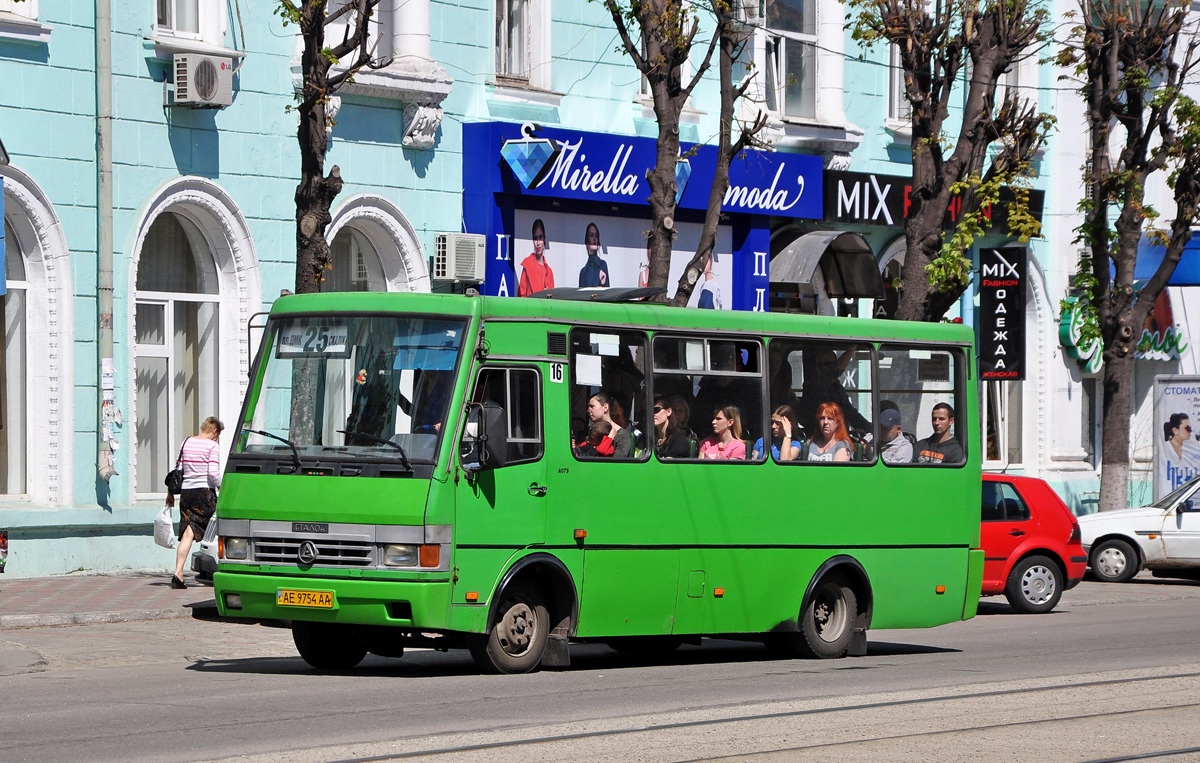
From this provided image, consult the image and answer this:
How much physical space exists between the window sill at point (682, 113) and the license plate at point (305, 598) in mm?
15122

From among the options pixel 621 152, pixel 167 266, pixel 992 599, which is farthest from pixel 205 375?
pixel 992 599

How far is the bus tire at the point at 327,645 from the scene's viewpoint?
1320cm

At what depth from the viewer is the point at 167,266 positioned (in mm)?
21828

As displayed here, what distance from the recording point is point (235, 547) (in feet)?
41.3

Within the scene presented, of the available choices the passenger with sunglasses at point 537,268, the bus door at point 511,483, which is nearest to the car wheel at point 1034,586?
the passenger with sunglasses at point 537,268

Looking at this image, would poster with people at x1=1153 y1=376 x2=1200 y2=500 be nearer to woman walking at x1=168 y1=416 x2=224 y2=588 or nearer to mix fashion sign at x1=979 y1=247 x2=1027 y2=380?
mix fashion sign at x1=979 y1=247 x2=1027 y2=380

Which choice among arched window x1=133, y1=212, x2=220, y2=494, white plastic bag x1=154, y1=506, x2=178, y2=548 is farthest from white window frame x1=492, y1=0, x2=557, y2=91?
white plastic bag x1=154, y1=506, x2=178, y2=548

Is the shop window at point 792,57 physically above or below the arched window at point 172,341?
above

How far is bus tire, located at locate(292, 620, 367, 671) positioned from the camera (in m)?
13.2

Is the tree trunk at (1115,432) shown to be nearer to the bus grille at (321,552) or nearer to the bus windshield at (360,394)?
the bus windshield at (360,394)

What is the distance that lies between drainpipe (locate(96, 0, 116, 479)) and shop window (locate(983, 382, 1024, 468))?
16.8m

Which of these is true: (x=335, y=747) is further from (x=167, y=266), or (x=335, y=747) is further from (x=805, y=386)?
(x=167, y=266)

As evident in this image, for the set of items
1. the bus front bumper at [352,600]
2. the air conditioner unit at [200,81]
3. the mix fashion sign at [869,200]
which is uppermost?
the air conditioner unit at [200,81]

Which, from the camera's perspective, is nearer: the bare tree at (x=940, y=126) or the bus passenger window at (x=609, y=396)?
the bus passenger window at (x=609, y=396)
